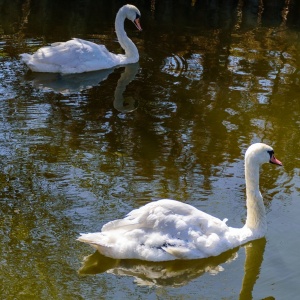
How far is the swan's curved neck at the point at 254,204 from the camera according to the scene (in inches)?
293

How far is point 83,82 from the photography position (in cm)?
1266

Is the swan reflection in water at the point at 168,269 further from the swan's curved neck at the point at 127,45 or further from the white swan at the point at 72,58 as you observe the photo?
the swan's curved neck at the point at 127,45

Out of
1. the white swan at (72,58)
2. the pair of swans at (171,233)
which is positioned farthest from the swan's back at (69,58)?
the pair of swans at (171,233)

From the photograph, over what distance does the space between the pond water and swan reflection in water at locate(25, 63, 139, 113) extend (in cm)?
4

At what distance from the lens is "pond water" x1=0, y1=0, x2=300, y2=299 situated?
6656 mm

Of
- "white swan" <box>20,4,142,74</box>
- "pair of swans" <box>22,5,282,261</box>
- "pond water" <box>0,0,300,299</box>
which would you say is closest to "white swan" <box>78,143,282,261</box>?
"pair of swans" <box>22,5,282,261</box>

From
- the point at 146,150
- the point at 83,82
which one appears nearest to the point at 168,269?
the point at 146,150

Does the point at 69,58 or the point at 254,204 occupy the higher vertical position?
the point at 69,58

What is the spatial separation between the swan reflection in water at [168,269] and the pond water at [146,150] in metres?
0.02

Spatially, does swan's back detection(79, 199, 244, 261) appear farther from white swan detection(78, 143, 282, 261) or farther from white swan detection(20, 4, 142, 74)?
white swan detection(20, 4, 142, 74)

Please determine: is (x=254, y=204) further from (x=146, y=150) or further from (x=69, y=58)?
(x=69, y=58)

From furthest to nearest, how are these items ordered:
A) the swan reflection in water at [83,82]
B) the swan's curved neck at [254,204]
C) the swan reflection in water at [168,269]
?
1. the swan reflection in water at [83,82]
2. the swan's curved neck at [254,204]
3. the swan reflection in water at [168,269]

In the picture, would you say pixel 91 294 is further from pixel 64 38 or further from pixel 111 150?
pixel 64 38

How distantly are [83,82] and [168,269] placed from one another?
6453 millimetres
